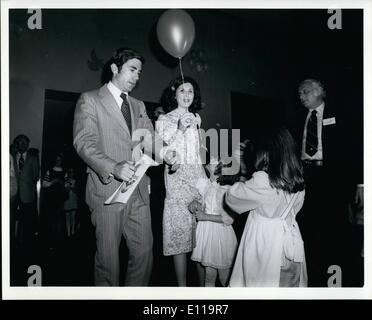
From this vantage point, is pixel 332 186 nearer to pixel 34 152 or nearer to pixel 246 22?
pixel 246 22

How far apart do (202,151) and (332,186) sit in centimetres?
80

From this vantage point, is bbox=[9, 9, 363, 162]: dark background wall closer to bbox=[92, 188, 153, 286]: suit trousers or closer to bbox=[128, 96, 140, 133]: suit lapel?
bbox=[128, 96, 140, 133]: suit lapel

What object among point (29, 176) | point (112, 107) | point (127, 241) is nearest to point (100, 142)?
point (112, 107)

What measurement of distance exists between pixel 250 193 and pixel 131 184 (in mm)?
681

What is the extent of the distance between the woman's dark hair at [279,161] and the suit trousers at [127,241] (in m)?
0.73

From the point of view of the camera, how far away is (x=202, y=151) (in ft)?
7.72

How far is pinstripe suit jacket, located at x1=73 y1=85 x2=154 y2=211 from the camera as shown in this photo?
87.0 inches

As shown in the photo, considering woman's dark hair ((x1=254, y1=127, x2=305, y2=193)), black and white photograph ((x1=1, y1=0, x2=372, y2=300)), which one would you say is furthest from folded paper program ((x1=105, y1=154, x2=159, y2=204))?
woman's dark hair ((x1=254, y1=127, x2=305, y2=193))

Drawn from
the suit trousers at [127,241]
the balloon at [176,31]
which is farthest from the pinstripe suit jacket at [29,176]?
the balloon at [176,31]

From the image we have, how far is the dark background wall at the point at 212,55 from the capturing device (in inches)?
91.4

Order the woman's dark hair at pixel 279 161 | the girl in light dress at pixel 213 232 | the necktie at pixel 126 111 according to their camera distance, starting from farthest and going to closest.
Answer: the necktie at pixel 126 111 → the girl in light dress at pixel 213 232 → the woman's dark hair at pixel 279 161

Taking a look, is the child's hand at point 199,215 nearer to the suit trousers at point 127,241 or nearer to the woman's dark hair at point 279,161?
the suit trousers at point 127,241

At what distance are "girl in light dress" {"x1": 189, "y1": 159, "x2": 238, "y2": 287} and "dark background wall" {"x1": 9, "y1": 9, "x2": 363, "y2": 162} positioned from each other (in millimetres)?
363
